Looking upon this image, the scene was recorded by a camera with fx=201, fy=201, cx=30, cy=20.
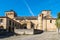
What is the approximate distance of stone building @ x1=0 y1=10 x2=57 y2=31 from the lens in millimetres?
77506

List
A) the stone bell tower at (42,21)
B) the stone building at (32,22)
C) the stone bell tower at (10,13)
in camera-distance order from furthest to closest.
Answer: the stone bell tower at (10,13) → the stone bell tower at (42,21) → the stone building at (32,22)

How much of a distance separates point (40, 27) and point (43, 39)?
3023cm

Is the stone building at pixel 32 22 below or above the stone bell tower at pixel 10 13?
below

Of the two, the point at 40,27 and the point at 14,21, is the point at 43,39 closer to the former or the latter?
the point at 40,27

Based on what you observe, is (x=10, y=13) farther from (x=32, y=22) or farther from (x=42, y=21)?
(x=42, y=21)

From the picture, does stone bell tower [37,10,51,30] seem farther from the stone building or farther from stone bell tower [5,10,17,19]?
stone bell tower [5,10,17,19]

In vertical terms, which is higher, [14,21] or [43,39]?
[14,21]

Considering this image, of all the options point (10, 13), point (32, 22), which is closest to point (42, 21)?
point (32, 22)

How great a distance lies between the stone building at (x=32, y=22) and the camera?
254ft

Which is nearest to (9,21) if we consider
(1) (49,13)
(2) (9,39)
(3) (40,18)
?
(3) (40,18)

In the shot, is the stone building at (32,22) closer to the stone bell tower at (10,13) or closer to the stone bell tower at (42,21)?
the stone bell tower at (42,21)

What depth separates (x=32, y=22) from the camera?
8462cm

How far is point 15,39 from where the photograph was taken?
1983 inches

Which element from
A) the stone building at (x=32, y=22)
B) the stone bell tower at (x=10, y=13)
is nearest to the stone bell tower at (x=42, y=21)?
the stone building at (x=32, y=22)
